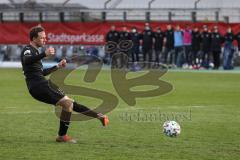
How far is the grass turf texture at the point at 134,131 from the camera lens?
10.0 m

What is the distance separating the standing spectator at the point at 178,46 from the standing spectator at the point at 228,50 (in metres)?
2.30

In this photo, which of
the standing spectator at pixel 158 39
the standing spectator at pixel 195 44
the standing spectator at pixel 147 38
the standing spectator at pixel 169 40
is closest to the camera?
the standing spectator at pixel 195 44

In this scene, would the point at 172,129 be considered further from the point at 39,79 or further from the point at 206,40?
the point at 206,40

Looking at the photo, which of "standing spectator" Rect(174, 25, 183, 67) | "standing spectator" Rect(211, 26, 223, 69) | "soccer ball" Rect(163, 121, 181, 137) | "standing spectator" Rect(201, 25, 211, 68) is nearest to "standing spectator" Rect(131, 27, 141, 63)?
"standing spectator" Rect(174, 25, 183, 67)

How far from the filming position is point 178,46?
34594 mm

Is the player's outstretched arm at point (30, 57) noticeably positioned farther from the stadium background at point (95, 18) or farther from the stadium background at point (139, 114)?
the stadium background at point (95, 18)

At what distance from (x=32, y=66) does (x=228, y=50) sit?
23.9m

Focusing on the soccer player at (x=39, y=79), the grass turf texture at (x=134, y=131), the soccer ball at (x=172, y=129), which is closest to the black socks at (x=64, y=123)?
the soccer player at (x=39, y=79)

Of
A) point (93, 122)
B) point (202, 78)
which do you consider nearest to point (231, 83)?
point (202, 78)

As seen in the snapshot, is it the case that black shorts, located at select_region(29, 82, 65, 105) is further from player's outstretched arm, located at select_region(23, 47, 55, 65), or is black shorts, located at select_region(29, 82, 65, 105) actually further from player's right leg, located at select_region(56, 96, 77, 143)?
player's outstretched arm, located at select_region(23, 47, 55, 65)

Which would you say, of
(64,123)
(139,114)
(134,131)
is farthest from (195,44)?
(64,123)

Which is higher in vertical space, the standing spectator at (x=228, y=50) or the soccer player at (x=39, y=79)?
the soccer player at (x=39, y=79)

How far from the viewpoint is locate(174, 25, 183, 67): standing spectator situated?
34.0 meters

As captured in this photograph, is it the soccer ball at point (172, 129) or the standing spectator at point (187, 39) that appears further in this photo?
the standing spectator at point (187, 39)
